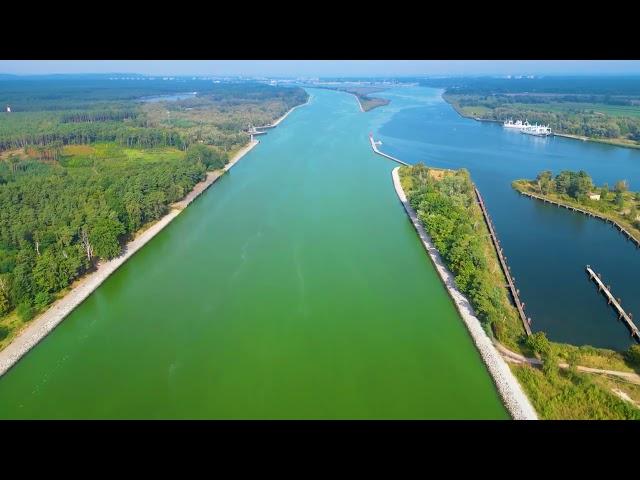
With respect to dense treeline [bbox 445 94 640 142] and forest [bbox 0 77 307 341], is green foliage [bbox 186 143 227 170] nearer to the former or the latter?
forest [bbox 0 77 307 341]

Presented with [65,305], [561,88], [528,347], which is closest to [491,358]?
[528,347]

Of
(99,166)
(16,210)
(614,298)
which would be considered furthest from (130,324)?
(99,166)

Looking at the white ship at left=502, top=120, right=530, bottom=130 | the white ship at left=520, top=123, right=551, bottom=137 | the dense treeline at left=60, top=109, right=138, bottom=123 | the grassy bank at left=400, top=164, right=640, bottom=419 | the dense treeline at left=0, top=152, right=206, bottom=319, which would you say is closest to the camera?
the grassy bank at left=400, top=164, right=640, bottom=419

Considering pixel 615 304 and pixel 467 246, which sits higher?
pixel 467 246

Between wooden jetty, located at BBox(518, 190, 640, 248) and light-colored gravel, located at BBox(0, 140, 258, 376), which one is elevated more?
wooden jetty, located at BBox(518, 190, 640, 248)

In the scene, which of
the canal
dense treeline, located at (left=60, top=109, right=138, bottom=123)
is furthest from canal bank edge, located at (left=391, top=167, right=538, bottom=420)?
dense treeline, located at (left=60, top=109, right=138, bottom=123)

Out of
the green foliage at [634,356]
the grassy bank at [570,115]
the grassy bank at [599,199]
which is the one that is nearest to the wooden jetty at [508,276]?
the green foliage at [634,356]

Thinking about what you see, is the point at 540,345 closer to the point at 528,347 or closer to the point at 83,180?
the point at 528,347

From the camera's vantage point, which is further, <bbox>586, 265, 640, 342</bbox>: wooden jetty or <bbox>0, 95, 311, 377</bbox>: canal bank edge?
<bbox>586, 265, 640, 342</bbox>: wooden jetty
